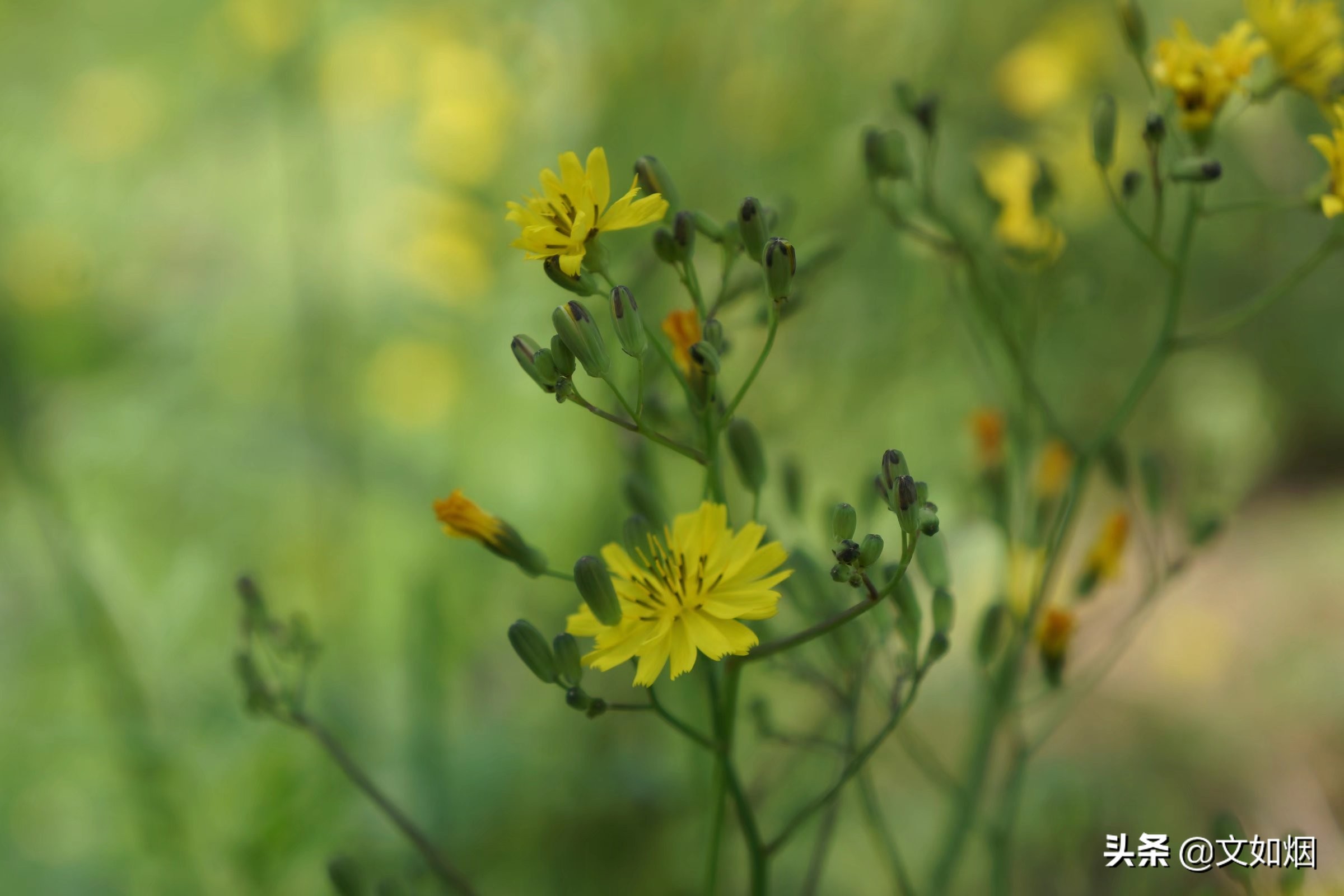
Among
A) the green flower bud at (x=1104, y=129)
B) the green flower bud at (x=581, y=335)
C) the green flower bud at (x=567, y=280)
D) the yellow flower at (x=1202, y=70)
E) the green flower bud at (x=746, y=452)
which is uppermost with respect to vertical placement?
the yellow flower at (x=1202, y=70)

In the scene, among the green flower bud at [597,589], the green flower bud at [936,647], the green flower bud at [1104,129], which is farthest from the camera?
the green flower bud at [1104,129]

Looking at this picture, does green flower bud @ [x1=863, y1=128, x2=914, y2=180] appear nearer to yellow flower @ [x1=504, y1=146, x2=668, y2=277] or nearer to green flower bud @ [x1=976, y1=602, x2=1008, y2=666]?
yellow flower @ [x1=504, y1=146, x2=668, y2=277]

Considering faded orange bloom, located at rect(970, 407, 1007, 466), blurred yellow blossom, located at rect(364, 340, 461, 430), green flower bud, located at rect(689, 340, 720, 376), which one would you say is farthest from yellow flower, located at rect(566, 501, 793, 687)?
blurred yellow blossom, located at rect(364, 340, 461, 430)

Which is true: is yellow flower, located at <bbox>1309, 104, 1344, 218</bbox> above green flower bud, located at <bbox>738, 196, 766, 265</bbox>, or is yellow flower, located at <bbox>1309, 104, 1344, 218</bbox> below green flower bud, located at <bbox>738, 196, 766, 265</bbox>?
above

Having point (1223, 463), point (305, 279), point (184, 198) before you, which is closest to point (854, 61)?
point (1223, 463)

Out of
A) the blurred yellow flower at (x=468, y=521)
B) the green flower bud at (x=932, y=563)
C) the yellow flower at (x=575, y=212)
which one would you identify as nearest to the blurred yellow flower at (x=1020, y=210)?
the green flower bud at (x=932, y=563)

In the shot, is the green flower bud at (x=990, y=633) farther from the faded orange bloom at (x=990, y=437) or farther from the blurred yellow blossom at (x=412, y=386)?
the blurred yellow blossom at (x=412, y=386)

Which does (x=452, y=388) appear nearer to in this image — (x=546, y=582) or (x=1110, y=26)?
(x=546, y=582)
